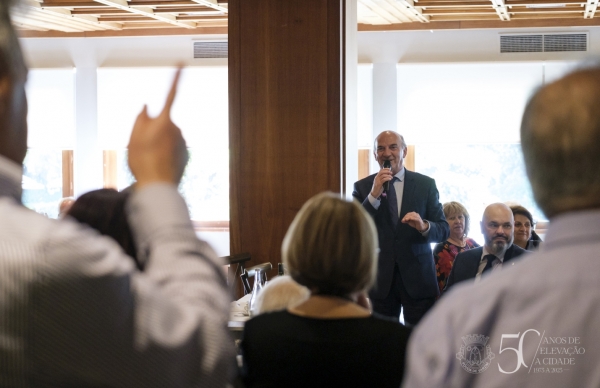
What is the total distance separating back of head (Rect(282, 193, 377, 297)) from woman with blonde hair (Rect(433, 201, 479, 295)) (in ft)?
11.0

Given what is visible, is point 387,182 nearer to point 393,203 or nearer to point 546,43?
point 393,203

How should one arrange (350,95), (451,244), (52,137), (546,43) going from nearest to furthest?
(350,95)
(451,244)
(546,43)
(52,137)

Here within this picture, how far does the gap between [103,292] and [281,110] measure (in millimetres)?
3763

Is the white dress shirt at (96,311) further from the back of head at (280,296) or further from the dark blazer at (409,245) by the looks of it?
the dark blazer at (409,245)

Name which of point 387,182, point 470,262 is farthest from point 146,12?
point 470,262

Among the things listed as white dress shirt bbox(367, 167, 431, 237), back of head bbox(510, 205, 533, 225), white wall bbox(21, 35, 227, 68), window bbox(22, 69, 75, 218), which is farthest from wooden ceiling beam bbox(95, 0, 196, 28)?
back of head bbox(510, 205, 533, 225)

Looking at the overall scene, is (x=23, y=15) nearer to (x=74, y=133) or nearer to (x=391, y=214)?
(x=391, y=214)

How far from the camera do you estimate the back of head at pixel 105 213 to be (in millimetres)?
1572

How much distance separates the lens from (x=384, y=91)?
8727mm

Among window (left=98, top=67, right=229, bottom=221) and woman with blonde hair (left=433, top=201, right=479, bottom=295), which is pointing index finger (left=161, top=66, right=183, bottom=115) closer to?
woman with blonde hair (left=433, top=201, right=479, bottom=295)

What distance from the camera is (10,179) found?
62 centimetres

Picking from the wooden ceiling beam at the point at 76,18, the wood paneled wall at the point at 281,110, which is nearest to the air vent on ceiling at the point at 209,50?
the wooden ceiling beam at the point at 76,18

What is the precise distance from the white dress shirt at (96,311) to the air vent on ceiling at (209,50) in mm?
8622

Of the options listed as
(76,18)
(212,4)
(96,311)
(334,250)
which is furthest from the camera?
(76,18)
